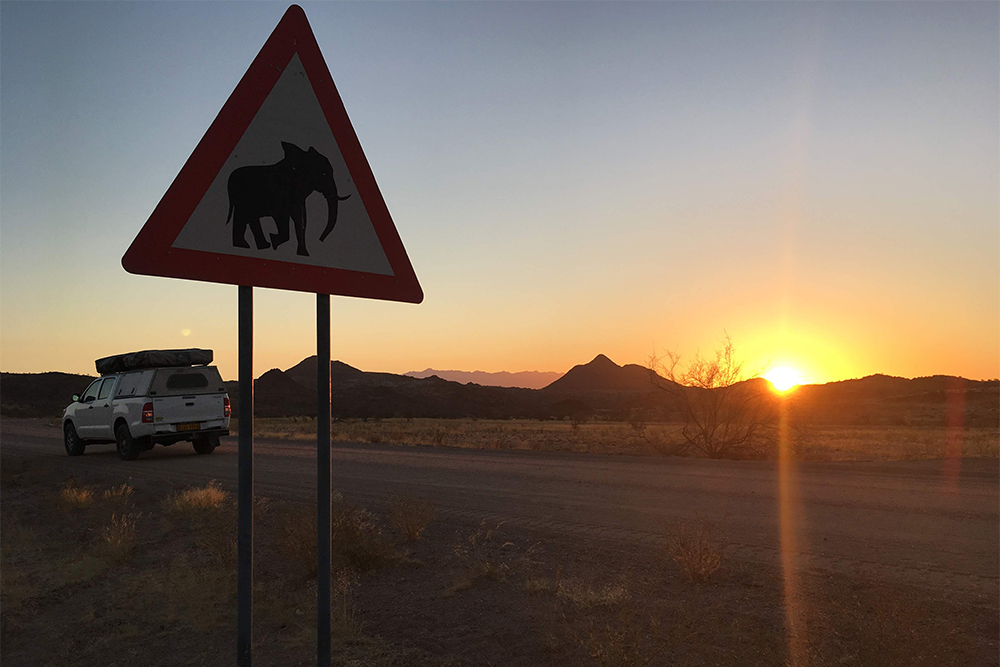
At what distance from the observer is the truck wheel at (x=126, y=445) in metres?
16.8

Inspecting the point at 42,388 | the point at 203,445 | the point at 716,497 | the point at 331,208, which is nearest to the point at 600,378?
the point at 42,388

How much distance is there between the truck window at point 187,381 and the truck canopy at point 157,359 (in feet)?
0.99

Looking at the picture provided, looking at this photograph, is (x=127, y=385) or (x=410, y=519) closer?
(x=410, y=519)

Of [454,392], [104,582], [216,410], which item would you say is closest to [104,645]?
[104,582]

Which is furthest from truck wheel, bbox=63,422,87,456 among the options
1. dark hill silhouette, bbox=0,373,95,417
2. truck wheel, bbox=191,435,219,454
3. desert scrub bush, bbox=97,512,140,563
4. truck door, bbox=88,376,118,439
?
dark hill silhouette, bbox=0,373,95,417

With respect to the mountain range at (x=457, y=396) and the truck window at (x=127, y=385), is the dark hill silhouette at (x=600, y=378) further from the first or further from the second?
the truck window at (x=127, y=385)

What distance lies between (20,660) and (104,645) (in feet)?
2.21

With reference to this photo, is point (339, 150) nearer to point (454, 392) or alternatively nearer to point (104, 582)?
point (104, 582)

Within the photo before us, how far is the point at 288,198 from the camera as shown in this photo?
8.16ft

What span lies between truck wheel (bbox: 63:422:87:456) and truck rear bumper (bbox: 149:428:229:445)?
3.33 meters

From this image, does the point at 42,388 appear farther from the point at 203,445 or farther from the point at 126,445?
the point at 126,445

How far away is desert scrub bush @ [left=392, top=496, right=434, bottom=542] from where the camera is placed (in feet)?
24.6

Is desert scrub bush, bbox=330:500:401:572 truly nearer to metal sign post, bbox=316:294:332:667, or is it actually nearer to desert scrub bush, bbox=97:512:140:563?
desert scrub bush, bbox=97:512:140:563

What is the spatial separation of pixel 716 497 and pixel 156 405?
13137 millimetres
